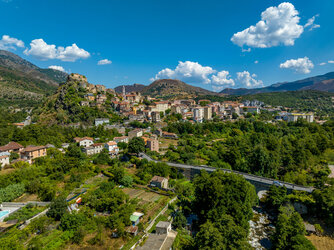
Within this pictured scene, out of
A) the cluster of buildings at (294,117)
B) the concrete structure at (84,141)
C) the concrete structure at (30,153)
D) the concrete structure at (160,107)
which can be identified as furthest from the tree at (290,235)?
the cluster of buildings at (294,117)

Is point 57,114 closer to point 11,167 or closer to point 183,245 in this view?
point 11,167

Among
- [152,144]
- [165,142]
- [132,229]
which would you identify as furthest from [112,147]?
[132,229]

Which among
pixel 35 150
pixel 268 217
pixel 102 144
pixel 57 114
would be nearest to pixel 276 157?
pixel 268 217

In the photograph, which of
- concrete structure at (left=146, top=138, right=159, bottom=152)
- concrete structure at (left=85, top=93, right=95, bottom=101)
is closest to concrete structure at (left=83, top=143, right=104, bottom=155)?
concrete structure at (left=146, top=138, right=159, bottom=152)

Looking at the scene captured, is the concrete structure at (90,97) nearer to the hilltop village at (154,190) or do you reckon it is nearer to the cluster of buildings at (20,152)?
the hilltop village at (154,190)

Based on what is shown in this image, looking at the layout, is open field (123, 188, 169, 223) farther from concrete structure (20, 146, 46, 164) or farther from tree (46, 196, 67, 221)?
concrete structure (20, 146, 46, 164)

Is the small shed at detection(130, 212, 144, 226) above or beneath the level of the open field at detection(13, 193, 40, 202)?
beneath

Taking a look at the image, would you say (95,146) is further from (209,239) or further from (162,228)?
(209,239)

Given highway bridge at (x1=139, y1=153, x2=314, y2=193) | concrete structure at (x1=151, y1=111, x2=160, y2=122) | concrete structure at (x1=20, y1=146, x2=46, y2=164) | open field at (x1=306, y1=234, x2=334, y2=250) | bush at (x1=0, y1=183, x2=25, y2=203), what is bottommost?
open field at (x1=306, y1=234, x2=334, y2=250)
